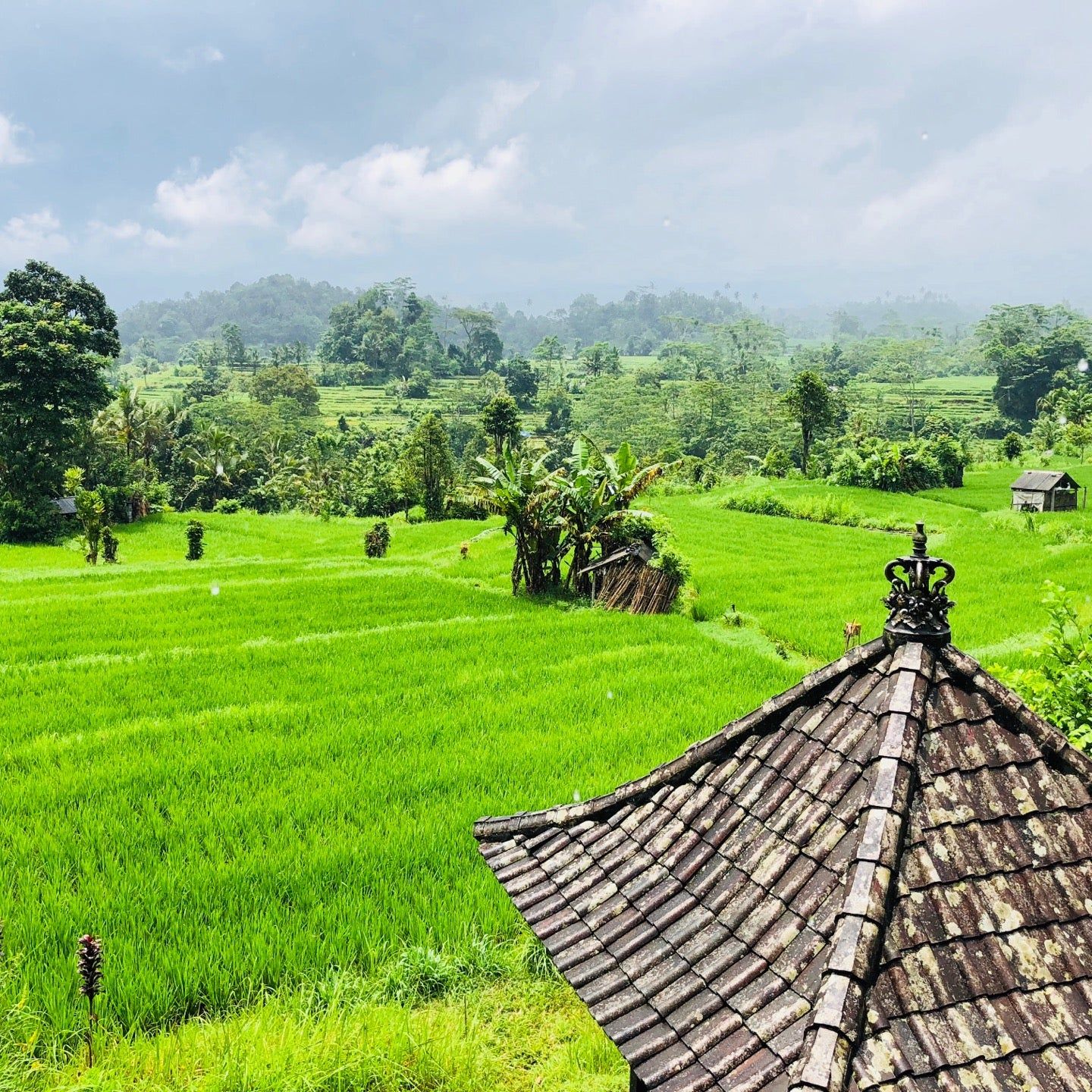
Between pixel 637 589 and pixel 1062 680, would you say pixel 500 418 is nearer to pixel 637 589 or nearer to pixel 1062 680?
pixel 637 589

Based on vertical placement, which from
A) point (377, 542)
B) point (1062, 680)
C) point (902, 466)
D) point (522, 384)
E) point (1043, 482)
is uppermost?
point (522, 384)

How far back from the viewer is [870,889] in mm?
1751

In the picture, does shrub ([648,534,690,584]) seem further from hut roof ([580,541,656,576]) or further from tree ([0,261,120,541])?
tree ([0,261,120,541])

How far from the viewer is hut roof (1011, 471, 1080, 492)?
949 inches

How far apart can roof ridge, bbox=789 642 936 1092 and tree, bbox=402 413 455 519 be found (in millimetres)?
30194

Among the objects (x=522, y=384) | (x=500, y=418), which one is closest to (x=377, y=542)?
(x=500, y=418)

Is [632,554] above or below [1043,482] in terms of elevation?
below

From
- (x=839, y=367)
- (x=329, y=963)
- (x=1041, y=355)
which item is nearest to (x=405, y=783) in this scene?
(x=329, y=963)

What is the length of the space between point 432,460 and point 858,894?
31150 millimetres

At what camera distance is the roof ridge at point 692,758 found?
2344mm

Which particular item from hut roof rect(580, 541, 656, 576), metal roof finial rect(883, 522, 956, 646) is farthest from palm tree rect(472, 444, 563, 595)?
metal roof finial rect(883, 522, 956, 646)

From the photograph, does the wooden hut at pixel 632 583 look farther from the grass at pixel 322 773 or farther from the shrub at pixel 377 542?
the shrub at pixel 377 542

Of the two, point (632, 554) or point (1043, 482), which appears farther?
point (1043, 482)

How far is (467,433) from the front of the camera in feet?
202
